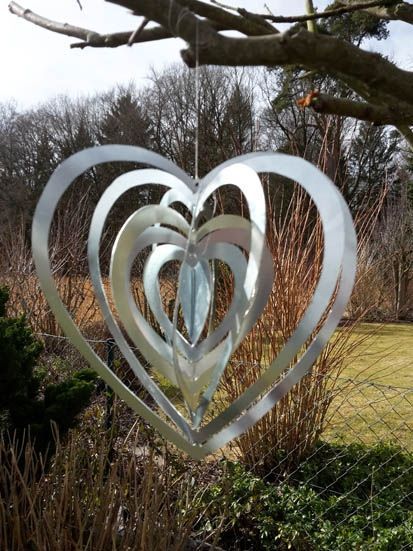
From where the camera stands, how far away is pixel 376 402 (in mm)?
3029

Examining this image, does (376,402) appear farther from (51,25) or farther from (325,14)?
(51,25)

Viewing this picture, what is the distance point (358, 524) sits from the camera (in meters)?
2.71

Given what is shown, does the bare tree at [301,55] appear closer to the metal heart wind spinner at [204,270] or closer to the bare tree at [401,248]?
the metal heart wind spinner at [204,270]

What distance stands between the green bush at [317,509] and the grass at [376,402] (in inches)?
10.4

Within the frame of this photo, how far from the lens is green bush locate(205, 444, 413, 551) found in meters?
2.60

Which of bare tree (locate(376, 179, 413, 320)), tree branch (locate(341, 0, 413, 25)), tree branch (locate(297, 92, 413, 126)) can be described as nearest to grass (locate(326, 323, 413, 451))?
tree branch (locate(341, 0, 413, 25))

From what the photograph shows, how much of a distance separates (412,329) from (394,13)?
8.98m

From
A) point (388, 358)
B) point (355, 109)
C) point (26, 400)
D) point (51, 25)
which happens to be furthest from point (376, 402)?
point (388, 358)

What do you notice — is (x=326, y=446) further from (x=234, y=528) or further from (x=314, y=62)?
(x=314, y=62)

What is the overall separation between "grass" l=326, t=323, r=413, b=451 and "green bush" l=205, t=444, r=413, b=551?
0.86ft

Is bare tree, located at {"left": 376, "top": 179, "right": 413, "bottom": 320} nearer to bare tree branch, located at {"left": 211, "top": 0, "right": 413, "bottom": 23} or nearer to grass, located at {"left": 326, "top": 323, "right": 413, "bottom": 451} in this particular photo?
grass, located at {"left": 326, "top": 323, "right": 413, "bottom": 451}

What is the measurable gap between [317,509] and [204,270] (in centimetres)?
196

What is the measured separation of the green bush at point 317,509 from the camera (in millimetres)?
2600

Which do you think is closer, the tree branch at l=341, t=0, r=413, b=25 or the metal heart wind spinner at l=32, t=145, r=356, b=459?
the metal heart wind spinner at l=32, t=145, r=356, b=459
